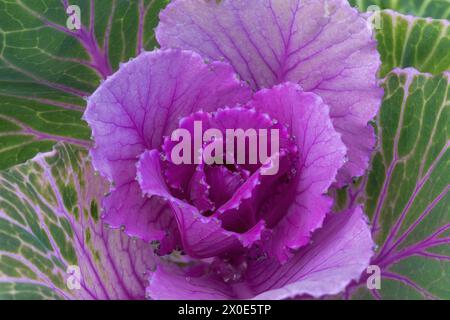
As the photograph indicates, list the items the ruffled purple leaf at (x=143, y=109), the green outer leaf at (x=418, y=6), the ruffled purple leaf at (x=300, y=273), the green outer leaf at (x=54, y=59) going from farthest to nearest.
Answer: the green outer leaf at (x=418, y=6)
the green outer leaf at (x=54, y=59)
the ruffled purple leaf at (x=143, y=109)
the ruffled purple leaf at (x=300, y=273)

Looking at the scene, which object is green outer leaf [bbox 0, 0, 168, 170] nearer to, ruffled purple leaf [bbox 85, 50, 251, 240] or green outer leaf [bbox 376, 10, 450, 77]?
ruffled purple leaf [bbox 85, 50, 251, 240]

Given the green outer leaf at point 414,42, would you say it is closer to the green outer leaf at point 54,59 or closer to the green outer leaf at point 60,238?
the green outer leaf at point 54,59

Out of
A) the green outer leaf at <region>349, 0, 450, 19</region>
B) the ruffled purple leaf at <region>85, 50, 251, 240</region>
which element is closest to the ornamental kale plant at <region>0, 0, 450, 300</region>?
the ruffled purple leaf at <region>85, 50, 251, 240</region>

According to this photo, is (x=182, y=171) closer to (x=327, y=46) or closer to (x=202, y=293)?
(x=202, y=293)

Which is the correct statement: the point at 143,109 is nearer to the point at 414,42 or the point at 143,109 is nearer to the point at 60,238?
the point at 60,238

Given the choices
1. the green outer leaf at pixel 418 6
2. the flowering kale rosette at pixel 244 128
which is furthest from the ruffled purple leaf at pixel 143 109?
the green outer leaf at pixel 418 6

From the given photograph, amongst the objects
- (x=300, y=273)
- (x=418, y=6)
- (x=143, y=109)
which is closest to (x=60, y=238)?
(x=143, y=109)

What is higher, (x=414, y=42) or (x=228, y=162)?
(x=414, y=42)
